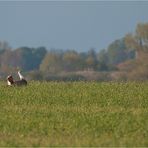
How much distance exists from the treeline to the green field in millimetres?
9197

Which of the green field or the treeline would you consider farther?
the treeline

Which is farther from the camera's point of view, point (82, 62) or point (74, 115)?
point (82, 62)

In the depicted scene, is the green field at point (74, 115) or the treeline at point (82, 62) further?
the treeline at point (82, 62)

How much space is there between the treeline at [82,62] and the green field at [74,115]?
9197mm

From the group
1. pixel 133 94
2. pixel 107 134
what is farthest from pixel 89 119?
pixel 133 94

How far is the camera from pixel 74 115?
21.0m

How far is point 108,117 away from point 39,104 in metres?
3.75

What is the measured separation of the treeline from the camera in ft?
254

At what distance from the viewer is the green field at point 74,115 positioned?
1752cm

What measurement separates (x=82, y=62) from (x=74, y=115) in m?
77.8

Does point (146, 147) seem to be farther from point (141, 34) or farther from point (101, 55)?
point (101, 55)

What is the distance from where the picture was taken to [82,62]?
98.8m

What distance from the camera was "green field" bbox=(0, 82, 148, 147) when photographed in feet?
57.5

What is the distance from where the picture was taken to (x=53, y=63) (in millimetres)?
109812
